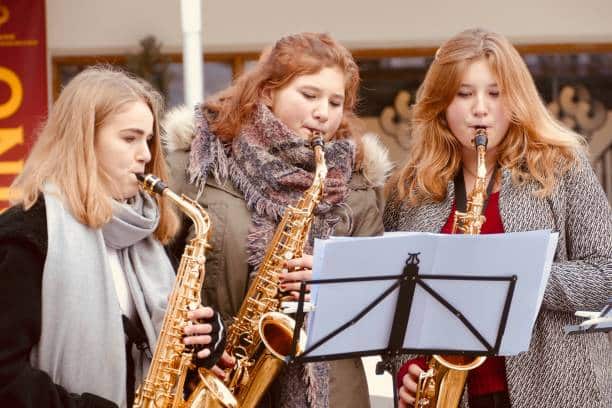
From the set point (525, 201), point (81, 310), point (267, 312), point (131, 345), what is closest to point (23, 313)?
point (81, 310)

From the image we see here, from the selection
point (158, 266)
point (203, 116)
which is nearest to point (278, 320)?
point (158, 266)

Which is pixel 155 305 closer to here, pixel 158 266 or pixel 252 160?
pixel 158 266

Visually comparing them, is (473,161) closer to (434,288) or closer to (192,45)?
(434,288)

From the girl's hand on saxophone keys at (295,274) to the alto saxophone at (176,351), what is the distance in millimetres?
318

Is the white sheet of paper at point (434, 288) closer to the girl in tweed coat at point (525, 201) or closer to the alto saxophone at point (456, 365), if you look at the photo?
the alto saxophone at point (456, 365)

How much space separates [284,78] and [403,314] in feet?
3.43

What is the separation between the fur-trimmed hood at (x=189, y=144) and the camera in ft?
11.9

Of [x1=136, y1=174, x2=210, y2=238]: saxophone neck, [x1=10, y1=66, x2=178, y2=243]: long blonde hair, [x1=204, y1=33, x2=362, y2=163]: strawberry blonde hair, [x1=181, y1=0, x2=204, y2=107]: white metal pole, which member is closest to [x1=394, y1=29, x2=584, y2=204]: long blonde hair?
[x1=204, y1=33, x2=362, y2=163]: strawberry blonde hair

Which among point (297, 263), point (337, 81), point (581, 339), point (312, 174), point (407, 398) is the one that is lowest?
point (407, 398)

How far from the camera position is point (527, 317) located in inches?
116

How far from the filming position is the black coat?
270 cm

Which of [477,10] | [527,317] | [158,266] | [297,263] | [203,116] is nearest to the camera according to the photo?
[527,317]

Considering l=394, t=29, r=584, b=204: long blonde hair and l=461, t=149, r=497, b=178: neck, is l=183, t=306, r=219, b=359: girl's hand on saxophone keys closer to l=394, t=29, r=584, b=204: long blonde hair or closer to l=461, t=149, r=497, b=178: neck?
l=394, t=29, r=584, b=204: long blonde hair

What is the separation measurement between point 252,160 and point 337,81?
392 millimetres
